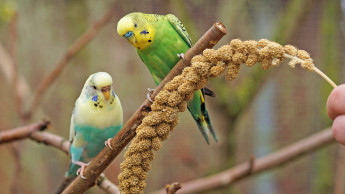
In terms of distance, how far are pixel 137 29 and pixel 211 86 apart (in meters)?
0.76

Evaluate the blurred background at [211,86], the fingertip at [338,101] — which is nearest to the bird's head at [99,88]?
the fingertip at [338,101]

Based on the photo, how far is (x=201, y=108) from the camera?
1158 mm

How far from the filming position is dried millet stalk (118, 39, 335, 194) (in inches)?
21.0

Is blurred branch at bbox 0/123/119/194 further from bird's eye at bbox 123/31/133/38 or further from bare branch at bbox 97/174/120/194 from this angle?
bird's eye at bbox 123/31/133/38

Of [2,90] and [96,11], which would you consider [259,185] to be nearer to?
[96,11]

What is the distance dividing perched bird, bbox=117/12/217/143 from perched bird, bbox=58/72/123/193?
0.16 m

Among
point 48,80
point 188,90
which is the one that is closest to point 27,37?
point 48,80

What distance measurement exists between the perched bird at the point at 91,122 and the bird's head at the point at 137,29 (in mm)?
135

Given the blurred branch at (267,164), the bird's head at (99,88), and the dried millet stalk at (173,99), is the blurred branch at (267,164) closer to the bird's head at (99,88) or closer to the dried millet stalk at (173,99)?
the bird's head at (99,88)

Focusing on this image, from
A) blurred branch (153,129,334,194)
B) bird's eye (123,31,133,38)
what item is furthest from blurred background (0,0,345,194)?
bird's eye (123,31,133,38)

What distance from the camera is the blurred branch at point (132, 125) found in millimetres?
599

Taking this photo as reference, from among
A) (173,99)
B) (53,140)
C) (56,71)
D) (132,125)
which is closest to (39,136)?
(53,140)

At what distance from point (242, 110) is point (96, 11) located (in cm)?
94

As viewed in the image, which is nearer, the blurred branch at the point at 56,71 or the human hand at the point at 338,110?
the human hand at the point at 338,110
